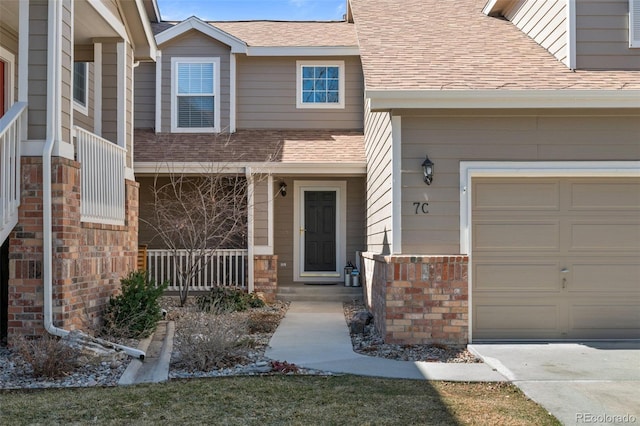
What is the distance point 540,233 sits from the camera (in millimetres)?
7262

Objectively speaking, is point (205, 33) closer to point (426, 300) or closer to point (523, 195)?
point (523, 195)

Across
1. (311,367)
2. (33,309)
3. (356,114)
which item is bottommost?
(311,367)

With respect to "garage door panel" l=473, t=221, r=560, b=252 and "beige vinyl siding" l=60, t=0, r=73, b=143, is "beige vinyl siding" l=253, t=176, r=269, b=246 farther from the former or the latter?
"garage door panel" l=473, t=221, r=560, b=252

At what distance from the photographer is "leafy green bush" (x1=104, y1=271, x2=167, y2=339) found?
24.3ft

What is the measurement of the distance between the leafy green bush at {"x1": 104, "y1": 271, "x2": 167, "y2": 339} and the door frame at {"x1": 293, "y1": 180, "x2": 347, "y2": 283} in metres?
4.77

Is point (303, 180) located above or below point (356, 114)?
below

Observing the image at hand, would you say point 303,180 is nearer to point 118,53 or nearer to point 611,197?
point 118,53

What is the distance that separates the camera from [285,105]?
12953 millimetres

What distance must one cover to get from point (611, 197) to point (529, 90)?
168cm

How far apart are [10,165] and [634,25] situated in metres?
7.80

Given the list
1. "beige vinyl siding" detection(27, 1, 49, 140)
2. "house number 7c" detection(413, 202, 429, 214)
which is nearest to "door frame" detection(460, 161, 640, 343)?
"house number 7c" detection(413, 202, 429, 214)

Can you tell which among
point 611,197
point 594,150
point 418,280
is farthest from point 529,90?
point 418,280

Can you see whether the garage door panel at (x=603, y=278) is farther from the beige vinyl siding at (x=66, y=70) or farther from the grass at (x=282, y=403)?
the beige vinyl siding at (x=66, y=70)

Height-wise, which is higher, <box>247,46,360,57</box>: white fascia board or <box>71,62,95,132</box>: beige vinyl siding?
<box>247,46,360,57</box>: white fascia board
